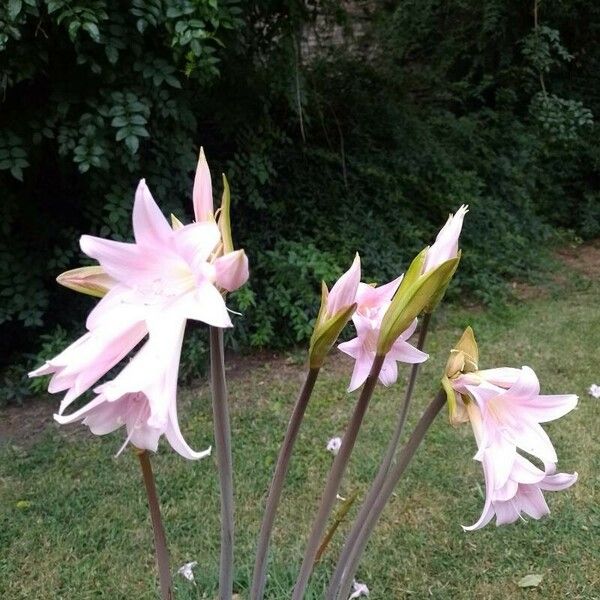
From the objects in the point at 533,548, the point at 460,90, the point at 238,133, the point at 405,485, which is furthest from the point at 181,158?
Result: the point at 460,90

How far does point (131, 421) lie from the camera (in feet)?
2.51

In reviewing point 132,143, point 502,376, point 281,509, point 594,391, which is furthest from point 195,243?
point 594,391

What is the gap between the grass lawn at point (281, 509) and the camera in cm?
228

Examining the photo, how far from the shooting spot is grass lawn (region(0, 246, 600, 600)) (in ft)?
7.49

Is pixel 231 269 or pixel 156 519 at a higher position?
pixel 231 269

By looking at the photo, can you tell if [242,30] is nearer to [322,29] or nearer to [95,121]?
[95,121]

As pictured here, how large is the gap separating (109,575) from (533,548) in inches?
58.5

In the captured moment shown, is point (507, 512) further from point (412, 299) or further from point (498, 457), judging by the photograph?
point (412, 299)

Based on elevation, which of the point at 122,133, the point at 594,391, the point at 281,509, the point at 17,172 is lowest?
the point at 594,391

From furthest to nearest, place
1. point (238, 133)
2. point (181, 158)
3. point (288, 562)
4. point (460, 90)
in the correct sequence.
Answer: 1. point (460, 90)
2. point (238, 133)
3. point (181, 158)
4. point (288, 562)

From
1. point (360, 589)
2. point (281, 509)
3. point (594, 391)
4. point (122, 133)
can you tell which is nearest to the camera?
point (360, 589)

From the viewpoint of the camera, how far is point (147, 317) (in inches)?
29.1

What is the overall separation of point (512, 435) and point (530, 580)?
1.66 meters

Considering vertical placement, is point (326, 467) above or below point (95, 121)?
below
